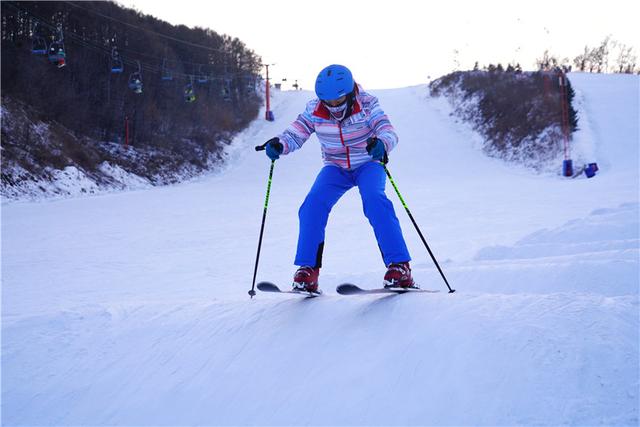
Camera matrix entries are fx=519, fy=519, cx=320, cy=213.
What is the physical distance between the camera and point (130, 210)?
13.0m

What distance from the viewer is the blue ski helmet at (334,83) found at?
11.6 ft

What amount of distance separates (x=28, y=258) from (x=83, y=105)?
16.7m

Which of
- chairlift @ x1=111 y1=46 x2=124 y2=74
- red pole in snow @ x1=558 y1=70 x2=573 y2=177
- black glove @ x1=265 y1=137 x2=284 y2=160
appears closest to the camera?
black glove @ x1=265 y1=137 x2=284 y2=160

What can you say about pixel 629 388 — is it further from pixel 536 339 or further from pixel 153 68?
pixel 153 68

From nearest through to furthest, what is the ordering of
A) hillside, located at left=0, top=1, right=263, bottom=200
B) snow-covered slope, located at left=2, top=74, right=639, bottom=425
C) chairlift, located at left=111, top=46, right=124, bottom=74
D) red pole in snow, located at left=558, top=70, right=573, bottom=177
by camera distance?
snow-covered slope, located at left=2, top=74, right=639, bottom=425 → hillside, located at left=0, top=1, right=263, bottom=200 → red pole in snow, located at left=558, top=70, right=573, bottom=177 → chairlift, located at left=111, top=46, right=124, bottom=74

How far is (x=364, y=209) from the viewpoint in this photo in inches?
141

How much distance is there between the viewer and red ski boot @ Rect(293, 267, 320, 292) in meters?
3.50

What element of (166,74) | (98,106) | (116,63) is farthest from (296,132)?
(166,74)

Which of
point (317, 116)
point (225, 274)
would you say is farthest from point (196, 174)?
point (317, 116)

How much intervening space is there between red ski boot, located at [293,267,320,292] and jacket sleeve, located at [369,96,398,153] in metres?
1.00

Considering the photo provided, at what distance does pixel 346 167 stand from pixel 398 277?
929 mm

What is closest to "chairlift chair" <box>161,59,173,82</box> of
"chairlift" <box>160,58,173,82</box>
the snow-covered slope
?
"chairlift" <box>160,58,173,82</box>

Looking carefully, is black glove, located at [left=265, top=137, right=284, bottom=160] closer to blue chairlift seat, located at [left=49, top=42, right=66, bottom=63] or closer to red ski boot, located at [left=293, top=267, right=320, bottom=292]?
red ski boot, located at [left=293, top=267, right=320, bottom=292]

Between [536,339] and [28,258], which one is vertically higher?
[536,339]
